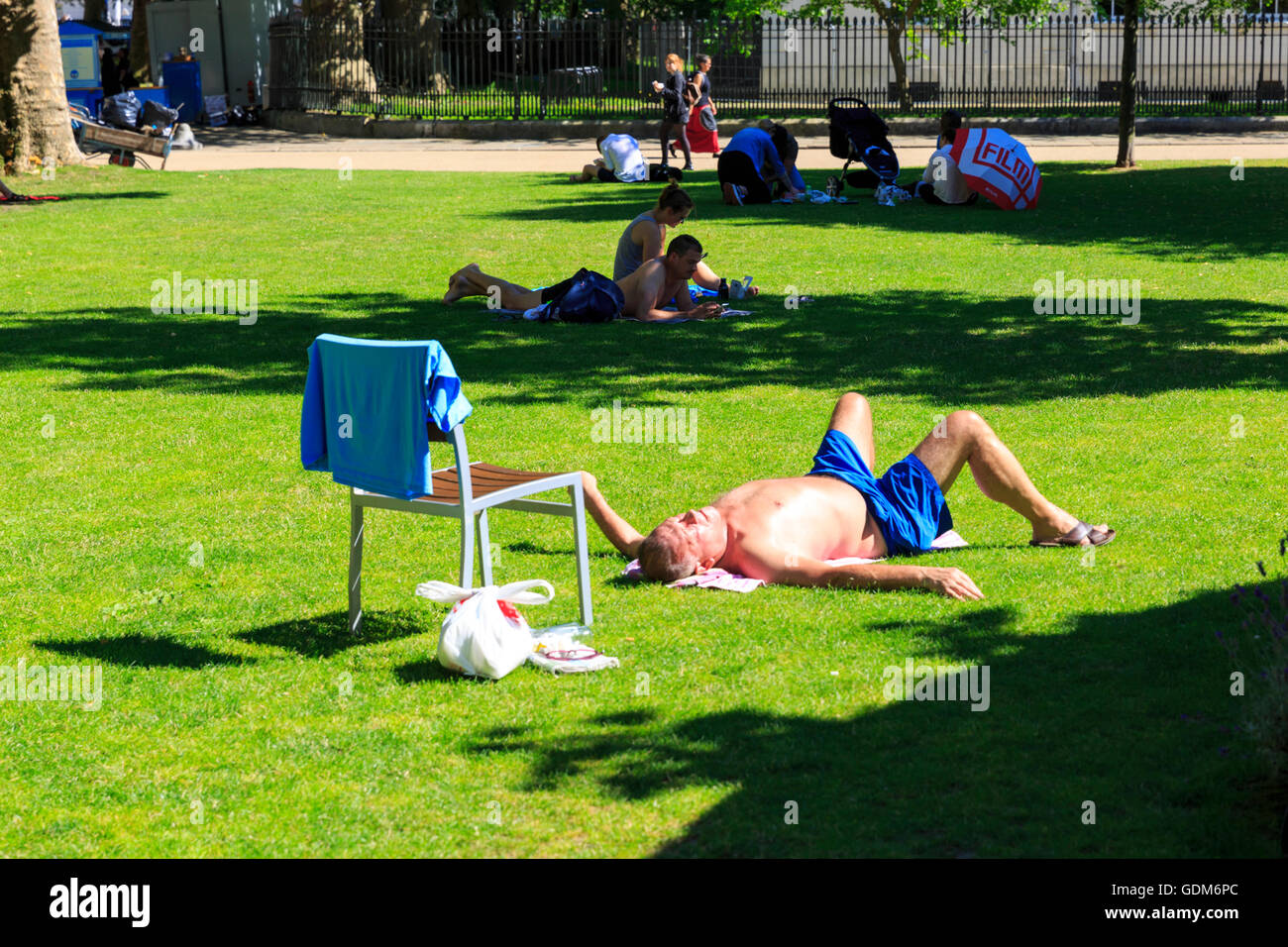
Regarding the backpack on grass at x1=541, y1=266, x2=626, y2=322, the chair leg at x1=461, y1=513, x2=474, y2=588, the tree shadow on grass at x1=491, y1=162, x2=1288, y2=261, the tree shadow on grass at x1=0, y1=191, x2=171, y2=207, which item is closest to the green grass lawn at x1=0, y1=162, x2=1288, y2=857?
the backpack on grass at x1=541, y1=266, x2=626, y2=322

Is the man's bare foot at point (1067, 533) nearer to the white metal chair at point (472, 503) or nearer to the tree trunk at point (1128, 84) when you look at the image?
the white metal chair at point (472, 503)

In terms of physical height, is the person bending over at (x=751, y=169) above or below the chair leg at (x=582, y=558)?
above

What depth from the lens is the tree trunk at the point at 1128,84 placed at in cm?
2295

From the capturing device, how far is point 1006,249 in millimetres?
16859

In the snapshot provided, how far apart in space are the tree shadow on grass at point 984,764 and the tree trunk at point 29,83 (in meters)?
22.4

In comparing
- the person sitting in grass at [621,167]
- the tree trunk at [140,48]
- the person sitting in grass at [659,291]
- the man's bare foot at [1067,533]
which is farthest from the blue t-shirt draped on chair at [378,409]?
the tree trunk at [140,48]

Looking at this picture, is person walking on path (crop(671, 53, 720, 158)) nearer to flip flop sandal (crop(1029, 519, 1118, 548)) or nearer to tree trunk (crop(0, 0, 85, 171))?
tree trunk (crop(0, 0, 85, 171))

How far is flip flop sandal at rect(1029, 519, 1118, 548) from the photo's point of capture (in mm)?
6766

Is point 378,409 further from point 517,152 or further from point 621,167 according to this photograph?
point 517,152

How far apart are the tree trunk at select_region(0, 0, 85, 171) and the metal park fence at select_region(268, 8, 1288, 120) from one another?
12.7 metres
